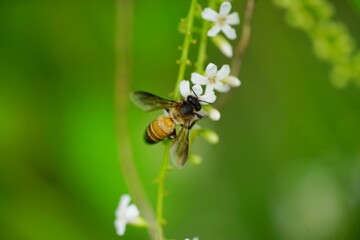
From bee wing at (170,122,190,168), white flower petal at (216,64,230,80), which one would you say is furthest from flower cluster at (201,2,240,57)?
bee wing at (170,122,190,168)

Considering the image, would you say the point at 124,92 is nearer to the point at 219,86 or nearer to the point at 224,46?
the point at 224,46

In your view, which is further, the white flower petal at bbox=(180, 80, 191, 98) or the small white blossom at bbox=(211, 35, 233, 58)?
the small white blossom at bbox=(211, 35, 233, 58)

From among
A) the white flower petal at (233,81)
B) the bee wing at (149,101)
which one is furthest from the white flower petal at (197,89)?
the bee wing at (149,101)

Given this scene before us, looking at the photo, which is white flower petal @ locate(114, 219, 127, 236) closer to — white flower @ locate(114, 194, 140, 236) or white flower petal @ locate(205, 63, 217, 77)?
white flower @ locate(114, 194, 140, 236)

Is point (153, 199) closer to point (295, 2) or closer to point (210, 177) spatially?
point (210, 177)

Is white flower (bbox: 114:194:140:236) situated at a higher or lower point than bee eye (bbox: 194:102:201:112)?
lower

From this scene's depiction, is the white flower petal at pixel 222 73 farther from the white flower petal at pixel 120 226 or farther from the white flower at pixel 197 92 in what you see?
the white flower petal at pixel 120 226

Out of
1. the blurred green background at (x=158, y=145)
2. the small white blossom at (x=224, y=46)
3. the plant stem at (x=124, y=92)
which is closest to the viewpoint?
the small white blossom at (x=224, y=46)
